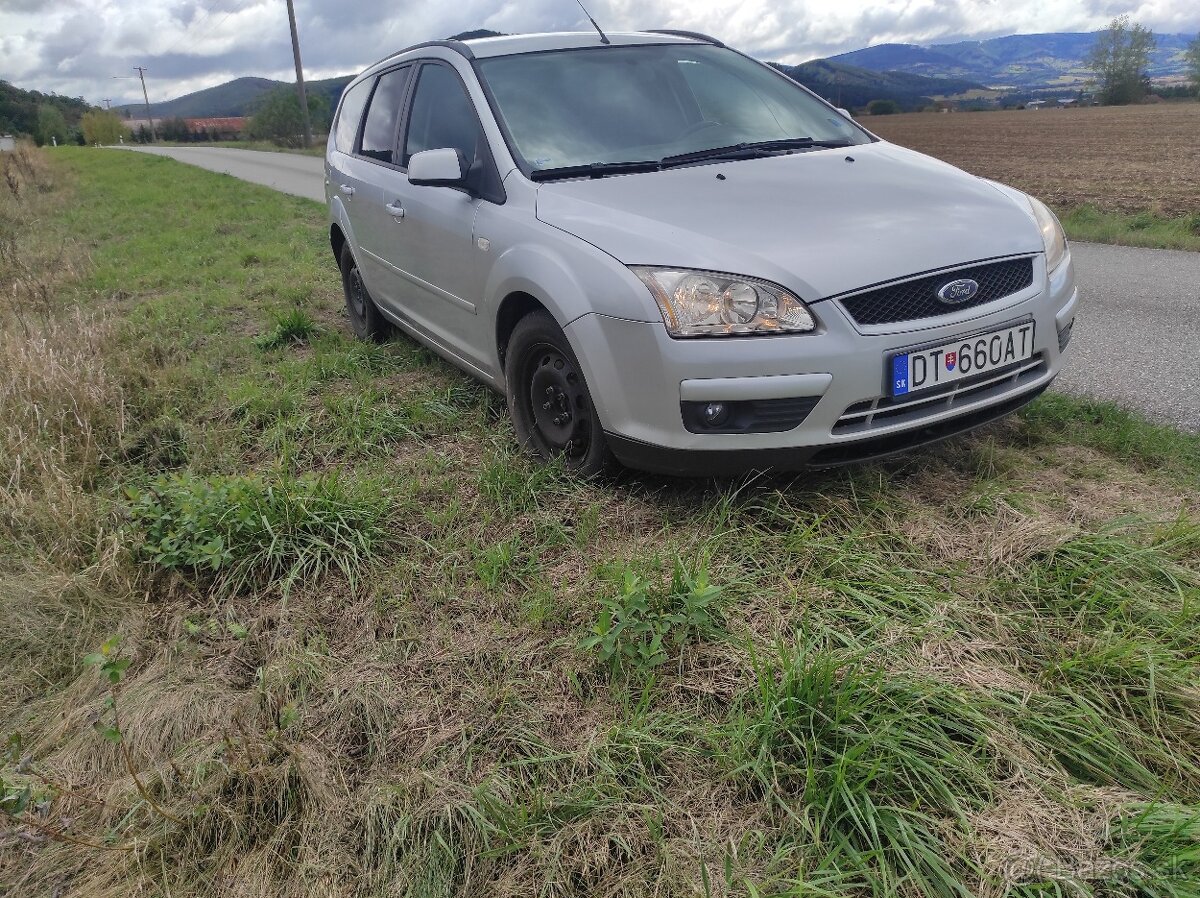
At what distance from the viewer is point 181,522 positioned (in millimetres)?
3092

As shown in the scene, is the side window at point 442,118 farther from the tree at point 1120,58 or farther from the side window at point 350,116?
the tree at point 1120,58

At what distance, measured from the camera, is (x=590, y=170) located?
Result: 3318 millimetres

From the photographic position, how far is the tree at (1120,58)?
198 ft

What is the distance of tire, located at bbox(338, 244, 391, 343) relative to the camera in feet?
17.8

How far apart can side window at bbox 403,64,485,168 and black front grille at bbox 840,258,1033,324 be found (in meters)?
1.74

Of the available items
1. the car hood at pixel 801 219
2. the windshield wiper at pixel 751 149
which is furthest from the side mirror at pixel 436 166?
the windshield wiper at pixel 751 149

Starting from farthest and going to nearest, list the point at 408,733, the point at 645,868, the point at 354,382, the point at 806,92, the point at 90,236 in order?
the point at 90,236
the point at 354,382
the point at 806,92
the point at 408,733
the point at 645,868

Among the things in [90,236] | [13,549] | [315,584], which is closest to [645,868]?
[315,584]

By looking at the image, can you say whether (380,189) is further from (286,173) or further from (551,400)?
(286,173)

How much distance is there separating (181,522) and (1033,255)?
10.1 feet

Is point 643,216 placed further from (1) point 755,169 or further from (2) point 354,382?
(2) point 354,382

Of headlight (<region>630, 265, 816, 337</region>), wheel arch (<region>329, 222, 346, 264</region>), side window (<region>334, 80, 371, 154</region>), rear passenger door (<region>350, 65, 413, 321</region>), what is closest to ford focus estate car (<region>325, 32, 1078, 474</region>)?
headlight (<region>630, 265, 816, 337</region>)

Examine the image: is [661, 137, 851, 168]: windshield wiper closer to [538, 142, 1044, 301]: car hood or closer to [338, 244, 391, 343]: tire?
[538, 142, 1044, 301]: car hood

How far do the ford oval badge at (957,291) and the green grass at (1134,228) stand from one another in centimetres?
616
